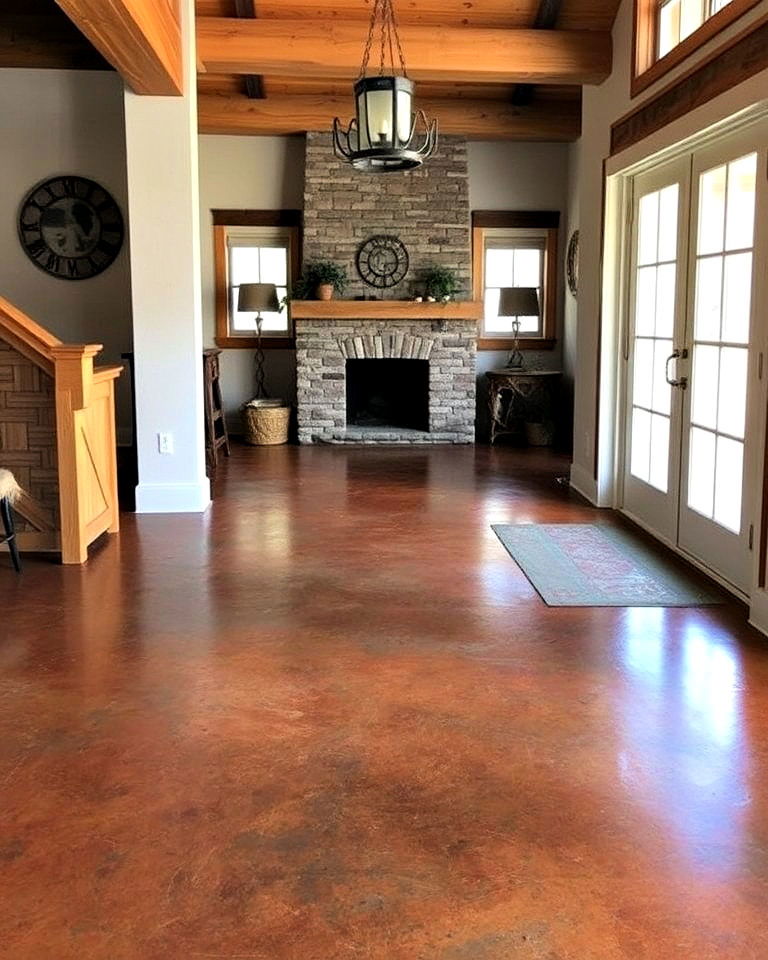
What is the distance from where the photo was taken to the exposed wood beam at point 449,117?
8.70m

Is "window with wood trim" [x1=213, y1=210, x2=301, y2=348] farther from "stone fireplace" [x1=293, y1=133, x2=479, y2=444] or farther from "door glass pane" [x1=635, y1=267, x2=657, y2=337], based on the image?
"door glass pane" [x1=635, y1=267, x2=657, y2=337]

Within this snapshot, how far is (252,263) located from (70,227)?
2.00 metres

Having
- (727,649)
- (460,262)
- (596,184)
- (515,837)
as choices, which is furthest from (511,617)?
(460,262)

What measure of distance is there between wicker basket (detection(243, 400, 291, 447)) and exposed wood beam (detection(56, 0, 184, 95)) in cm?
374

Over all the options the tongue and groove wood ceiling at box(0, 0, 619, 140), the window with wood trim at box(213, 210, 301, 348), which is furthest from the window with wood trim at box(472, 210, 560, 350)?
the tongue and groove wood ceiling at box(0, 0, 619, 140)

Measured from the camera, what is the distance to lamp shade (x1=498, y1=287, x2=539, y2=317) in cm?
888

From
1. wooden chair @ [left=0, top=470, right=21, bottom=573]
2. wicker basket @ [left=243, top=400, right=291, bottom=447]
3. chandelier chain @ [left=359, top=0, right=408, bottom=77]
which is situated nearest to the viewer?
wooden chair @ [left=0, top=470, right=21, bottom=573]

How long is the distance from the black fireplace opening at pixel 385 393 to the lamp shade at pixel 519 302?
119 cm

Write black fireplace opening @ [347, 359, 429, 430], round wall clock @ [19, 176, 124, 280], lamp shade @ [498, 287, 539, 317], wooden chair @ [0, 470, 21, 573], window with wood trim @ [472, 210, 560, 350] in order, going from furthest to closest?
1. black fireplace opening @ [347, 359, 429, 430]
2. window with wood trim @ [472, 210, 560, 350]
3. lamp shade @ [498, 287, 539, 317]
4. round wall clock @ [19, 176, 124, 280]
5. wooden chair @ [0, 470, 21, 573]

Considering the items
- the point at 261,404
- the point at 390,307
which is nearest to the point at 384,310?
the point at 390,307

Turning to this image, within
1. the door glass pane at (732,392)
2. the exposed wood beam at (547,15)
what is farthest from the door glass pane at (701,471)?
the exposed wood beam at (547,15)

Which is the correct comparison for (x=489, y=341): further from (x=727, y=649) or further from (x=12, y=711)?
(x=12, y=711)

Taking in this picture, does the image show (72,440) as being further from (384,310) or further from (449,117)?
(449,117)

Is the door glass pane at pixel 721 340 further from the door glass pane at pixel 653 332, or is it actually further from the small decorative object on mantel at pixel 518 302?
the small decorative object on mantel at pixel 518 302
